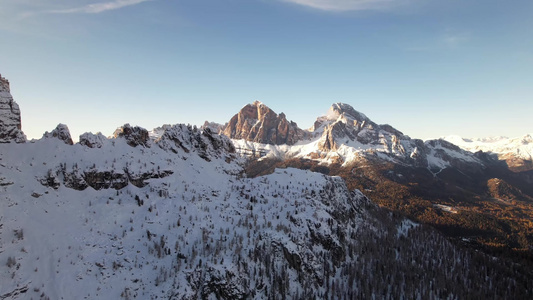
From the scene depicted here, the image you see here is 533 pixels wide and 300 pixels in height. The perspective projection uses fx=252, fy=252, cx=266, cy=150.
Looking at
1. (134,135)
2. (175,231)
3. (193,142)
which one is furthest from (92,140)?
(193,142)

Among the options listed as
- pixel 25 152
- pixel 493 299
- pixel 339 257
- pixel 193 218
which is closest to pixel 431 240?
pixel 493 299

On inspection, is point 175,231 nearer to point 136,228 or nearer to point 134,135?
point 136,228

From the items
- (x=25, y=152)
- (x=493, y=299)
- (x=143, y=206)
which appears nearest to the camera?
(x=25, y=152)

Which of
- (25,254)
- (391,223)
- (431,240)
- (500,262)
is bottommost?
(500,262)

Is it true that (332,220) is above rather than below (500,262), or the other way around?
above

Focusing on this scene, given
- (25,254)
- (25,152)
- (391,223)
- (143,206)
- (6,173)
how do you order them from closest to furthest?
(25,254) < (6,173) < (25,152) < (143,206) < (391,223)

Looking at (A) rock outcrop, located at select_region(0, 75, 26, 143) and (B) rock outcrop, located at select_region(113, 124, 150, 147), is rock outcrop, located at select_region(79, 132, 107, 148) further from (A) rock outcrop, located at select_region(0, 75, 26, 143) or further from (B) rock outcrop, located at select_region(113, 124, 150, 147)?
(A) rock outcrop, located at select_region(0, 75, 26, 143)

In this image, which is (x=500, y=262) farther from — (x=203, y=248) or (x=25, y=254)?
(x=25, y=254)

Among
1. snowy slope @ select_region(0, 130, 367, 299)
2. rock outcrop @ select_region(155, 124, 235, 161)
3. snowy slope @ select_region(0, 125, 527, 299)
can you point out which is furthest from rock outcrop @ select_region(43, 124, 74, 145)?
rock outcrop @ select_region(155, 124, 235, 161)

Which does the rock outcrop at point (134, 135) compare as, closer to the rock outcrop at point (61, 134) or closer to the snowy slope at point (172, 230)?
the snowy slope at point (172, 230)
